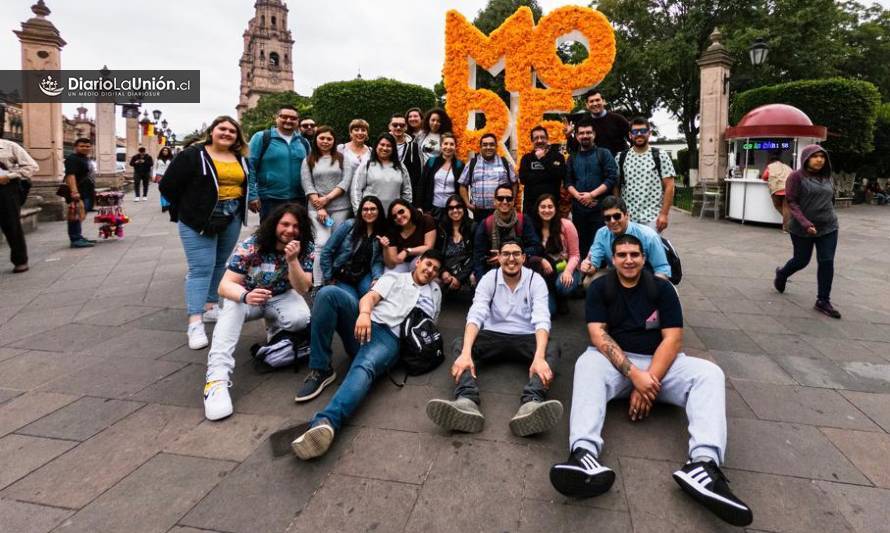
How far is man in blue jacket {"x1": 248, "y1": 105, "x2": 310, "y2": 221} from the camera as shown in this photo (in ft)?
15.2

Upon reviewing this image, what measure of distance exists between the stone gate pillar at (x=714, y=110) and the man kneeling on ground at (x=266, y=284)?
12266mm

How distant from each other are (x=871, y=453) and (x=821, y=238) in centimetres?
316

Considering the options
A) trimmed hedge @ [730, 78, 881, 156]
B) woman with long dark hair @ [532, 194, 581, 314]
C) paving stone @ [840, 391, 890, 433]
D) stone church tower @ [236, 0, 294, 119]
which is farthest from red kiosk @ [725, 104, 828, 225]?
stone church tower @ [236, 0, 294, 119]

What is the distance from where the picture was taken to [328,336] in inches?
120

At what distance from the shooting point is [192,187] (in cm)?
368

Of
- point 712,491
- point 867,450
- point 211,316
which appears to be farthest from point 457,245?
point 867,450

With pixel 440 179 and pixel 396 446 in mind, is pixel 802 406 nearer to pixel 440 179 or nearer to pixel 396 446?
pixel 396 446

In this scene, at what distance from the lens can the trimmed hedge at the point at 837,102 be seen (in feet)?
45.5

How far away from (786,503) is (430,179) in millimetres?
4098

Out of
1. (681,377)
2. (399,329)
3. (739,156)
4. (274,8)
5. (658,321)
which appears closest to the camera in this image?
(681,377)

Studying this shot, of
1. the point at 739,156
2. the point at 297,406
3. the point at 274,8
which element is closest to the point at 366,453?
the point at 297,406

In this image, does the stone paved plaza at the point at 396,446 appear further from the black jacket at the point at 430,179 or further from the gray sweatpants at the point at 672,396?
the black jacket at the point at 430,179

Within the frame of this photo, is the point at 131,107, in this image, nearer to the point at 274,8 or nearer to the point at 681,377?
the point at 681,377

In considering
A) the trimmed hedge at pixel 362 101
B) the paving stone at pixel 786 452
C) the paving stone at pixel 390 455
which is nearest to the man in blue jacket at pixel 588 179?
the paving stone at pixel 786 452
